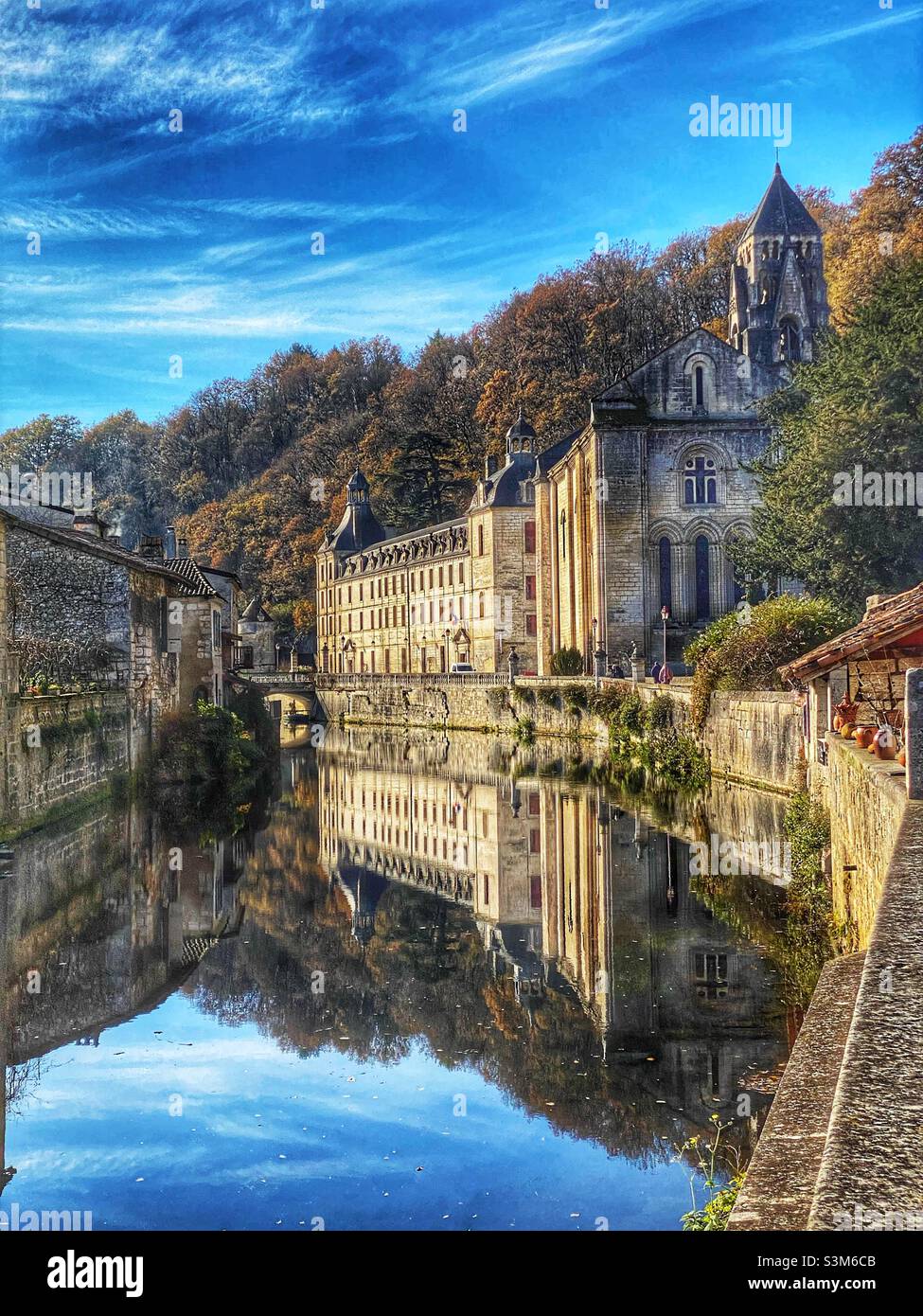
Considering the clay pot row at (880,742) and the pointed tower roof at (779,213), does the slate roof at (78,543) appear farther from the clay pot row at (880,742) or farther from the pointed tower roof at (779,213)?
the pointed tower roof at (779,213)

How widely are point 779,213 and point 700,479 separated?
50.3ft

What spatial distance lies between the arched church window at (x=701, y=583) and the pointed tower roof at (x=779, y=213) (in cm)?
1618

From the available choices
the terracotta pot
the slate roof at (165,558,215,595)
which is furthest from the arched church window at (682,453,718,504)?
the terracotta pot

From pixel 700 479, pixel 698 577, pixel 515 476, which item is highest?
pixel 515 476

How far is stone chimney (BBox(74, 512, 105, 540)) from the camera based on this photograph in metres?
29.1

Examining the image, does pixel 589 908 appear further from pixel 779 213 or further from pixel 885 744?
pixel 779 213

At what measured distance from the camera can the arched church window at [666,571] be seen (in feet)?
143

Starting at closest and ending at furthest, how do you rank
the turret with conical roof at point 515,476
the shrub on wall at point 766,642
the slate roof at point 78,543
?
the slate roof at point 78,543, the shrub on wall at point 766,642, the turret with conical roof at point 515,476

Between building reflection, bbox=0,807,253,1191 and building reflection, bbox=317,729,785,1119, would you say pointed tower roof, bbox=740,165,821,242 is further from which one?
building reflection, bbox=0,807,253,1191

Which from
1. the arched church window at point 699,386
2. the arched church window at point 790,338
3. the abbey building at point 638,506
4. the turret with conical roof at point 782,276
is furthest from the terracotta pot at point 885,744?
the arched church window at point 790,338

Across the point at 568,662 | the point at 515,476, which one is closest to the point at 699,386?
the point at 568,662

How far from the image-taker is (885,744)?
11.1 meters

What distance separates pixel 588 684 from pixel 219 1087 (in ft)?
103
